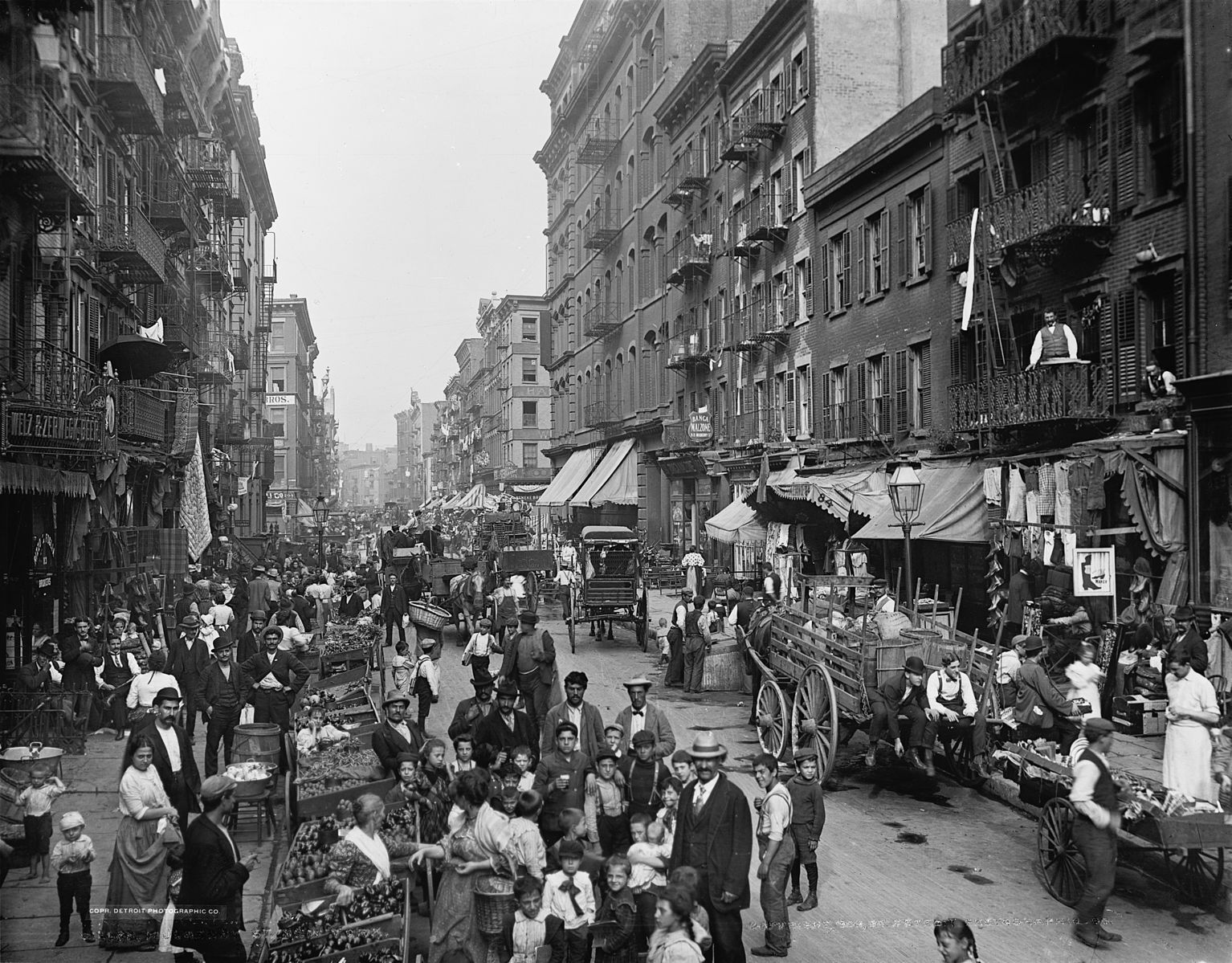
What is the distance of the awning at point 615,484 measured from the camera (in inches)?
1890

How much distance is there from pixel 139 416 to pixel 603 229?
3383cm

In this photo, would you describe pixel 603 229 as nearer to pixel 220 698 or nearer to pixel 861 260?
pixel 861 260

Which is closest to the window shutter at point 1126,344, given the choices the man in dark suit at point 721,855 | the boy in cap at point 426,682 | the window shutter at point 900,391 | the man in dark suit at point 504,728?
the window shutter at point 900,391

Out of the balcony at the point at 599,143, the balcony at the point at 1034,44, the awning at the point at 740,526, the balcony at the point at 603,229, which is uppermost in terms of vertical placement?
the balcony at the point at 599,143

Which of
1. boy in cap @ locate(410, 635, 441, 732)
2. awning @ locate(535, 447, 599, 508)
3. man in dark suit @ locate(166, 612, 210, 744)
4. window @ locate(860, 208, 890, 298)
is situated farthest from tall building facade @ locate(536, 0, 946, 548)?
man in dark suit @ locate(166, 612, 210, 744)

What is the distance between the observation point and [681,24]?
144 feet

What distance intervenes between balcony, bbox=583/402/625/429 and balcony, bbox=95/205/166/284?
1078 inches

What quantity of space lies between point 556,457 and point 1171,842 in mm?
57048

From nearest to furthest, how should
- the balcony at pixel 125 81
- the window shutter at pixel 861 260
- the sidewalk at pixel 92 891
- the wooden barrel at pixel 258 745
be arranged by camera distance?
the sidewalk at pixel 92 891
the wooden barrel at pixel 258 745
the balcony at pixel 125 81
the window shutter at pixel 861 260

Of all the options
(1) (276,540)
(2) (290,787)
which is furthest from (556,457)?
(2) (290,787)

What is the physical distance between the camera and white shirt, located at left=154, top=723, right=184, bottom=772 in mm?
9828

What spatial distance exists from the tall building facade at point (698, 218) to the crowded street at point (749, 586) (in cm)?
25

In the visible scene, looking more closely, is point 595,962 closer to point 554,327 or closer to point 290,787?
point 290,787

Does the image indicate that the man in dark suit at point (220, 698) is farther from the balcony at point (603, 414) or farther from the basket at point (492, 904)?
the balcony at point (603, 414)
